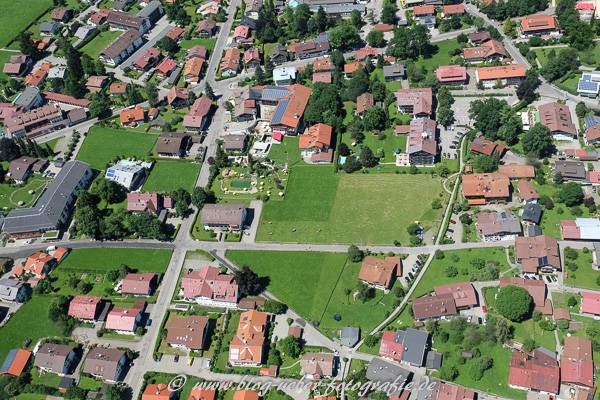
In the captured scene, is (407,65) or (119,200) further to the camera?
(407,65)

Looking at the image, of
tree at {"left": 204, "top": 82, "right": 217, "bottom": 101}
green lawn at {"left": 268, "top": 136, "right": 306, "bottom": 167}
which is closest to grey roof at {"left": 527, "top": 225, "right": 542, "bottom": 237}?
green lawn at {"left": 268, "top": 136, "right": 306, "bottom": 167}

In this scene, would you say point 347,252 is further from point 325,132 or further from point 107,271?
point 107,271

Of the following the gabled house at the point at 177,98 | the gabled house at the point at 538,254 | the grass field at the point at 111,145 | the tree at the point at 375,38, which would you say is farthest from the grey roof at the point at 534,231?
the gabled house at the point at 177,98

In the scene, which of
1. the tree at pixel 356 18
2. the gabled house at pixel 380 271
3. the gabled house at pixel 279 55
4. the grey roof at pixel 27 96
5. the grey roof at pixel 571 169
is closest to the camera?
the gabled house at pixel 380 271

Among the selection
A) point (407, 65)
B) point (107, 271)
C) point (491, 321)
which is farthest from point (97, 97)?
point (491, 321)

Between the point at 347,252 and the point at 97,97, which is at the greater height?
the point at 97,97

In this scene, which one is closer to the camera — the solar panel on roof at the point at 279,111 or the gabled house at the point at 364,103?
the solar panel on roof at the point at 279,111

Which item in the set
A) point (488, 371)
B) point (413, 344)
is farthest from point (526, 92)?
point (413, 344)

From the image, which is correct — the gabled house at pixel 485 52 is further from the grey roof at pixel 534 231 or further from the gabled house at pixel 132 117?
the gabled house at pixel 132 117
